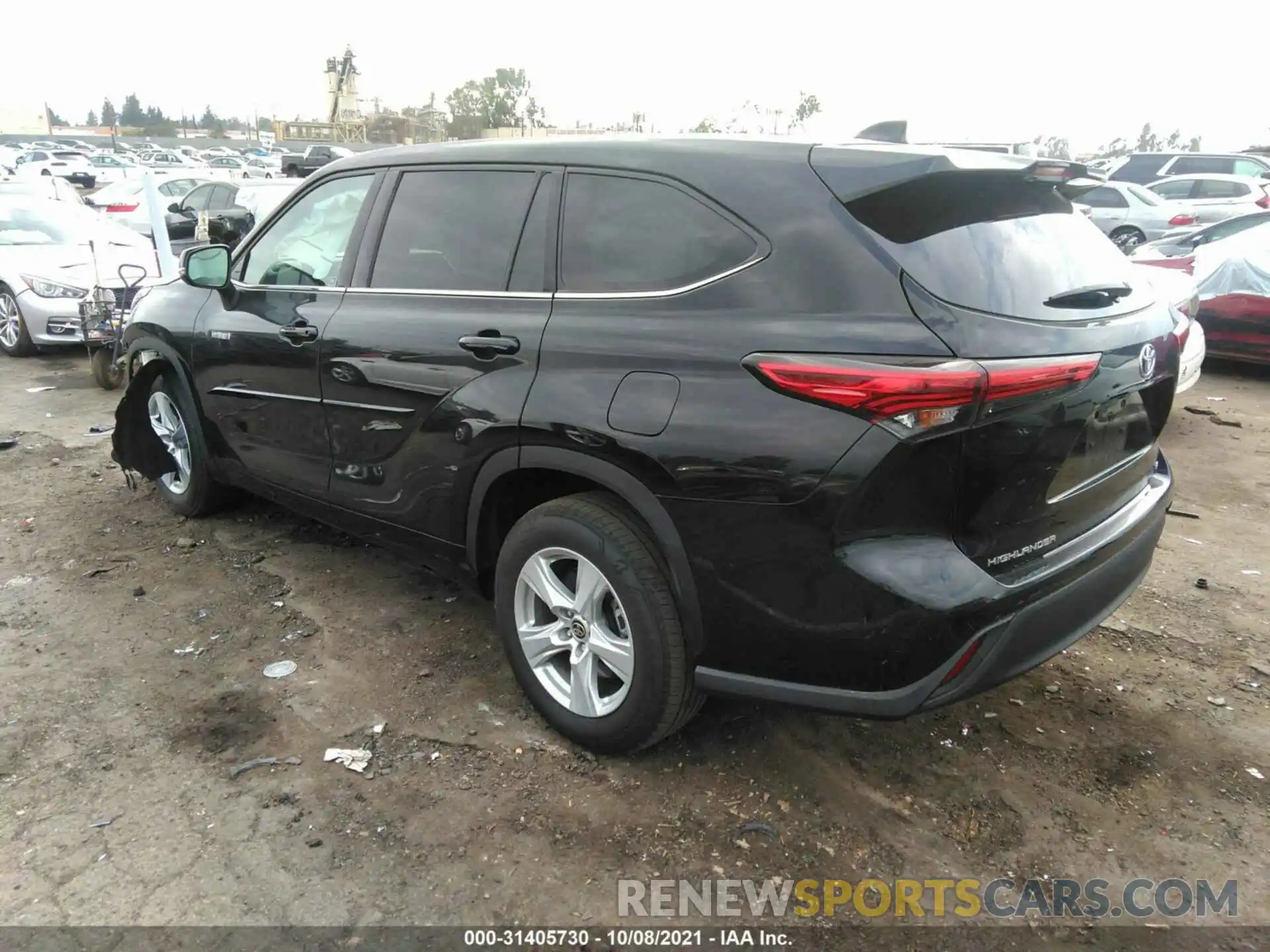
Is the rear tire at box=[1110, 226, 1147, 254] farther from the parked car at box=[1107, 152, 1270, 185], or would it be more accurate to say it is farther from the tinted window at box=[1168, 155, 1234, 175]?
the tinted window at box=[1168, 155, 1234, 175]

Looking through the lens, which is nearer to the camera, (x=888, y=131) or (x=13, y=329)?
(x=888, y=131)

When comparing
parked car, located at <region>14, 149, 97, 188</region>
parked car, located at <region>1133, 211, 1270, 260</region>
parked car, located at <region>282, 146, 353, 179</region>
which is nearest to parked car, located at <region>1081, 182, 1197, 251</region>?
parked car, located at <region>1133, 211, 1270, 260</region>

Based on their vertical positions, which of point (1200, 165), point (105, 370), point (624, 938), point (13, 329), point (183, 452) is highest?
point (1200, 165)

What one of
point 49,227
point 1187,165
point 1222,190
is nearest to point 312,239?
point 49,227

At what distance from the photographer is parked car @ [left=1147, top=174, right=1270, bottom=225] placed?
15836mm

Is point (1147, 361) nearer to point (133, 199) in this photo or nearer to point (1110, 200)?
point (1110, 200)

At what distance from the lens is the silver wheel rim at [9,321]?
29.6 feet

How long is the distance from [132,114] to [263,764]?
13791 centimetres

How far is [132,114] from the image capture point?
378ft

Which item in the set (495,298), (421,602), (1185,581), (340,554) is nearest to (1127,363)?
(495,298)

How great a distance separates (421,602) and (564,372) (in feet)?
5.70

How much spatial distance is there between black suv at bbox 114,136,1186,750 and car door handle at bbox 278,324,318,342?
0.18 meters

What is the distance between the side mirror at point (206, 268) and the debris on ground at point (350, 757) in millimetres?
2290

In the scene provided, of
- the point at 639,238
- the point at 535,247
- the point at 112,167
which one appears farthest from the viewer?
the point at 112,167
